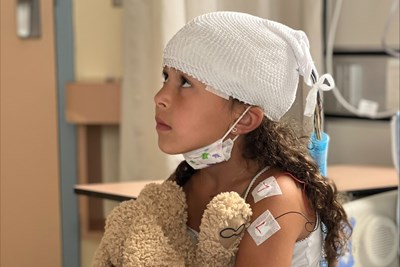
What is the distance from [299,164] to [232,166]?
13cm

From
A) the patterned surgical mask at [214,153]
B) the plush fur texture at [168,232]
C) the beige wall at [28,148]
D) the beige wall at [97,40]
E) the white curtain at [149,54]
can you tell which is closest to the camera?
the plush fur texture at [168,232]

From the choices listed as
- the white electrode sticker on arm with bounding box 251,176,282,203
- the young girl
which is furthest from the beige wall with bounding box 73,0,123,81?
the white electrode sticker on arm with bounding box 251,176,282,203

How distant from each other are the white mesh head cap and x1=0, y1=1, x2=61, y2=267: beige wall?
1.28 metres

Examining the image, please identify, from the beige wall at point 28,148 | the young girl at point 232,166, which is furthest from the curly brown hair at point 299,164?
the beige wall at point 28,148

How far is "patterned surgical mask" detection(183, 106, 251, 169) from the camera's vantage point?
1501 mm

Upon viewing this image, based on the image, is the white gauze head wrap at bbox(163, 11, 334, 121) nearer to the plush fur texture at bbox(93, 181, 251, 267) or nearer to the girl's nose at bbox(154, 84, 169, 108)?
the girl's nose at bbox(154, 84, 169, 108)

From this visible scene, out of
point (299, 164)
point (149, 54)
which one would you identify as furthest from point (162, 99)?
point (149, 54)

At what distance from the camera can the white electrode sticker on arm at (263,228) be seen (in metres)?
1.40

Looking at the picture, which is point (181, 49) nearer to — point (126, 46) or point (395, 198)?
point (395, 198)

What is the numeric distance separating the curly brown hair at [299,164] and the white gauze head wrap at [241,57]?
0.06 metres

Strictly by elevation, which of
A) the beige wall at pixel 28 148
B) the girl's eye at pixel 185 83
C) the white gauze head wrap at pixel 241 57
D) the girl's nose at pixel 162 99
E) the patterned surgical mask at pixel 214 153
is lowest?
the beige wall at pixel 28 148

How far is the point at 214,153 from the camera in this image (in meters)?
1.51

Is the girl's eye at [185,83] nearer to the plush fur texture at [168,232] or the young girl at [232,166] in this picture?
the young girl at [232,166]

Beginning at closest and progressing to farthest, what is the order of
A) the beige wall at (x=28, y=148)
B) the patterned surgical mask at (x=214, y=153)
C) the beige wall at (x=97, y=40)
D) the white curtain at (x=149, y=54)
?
the patterned surgical mask at (x=214, y=153), the white curtain at (x=149, y=54), the beige wall at (x=28, y=148), the beige wall at (x=97, y=40)
